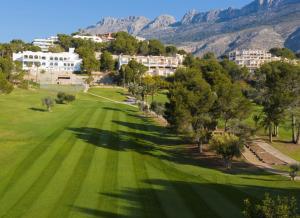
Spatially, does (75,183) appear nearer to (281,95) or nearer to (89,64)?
(281,95)

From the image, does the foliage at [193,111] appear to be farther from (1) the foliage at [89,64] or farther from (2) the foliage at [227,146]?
(1) the foliage at [89,64]

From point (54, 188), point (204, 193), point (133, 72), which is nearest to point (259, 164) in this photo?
point (204, 193)

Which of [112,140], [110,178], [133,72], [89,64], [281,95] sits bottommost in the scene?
[110,178]

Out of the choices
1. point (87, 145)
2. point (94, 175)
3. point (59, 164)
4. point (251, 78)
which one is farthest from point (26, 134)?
point (251, 78)

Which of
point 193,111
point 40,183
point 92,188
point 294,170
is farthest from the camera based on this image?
point 193,111

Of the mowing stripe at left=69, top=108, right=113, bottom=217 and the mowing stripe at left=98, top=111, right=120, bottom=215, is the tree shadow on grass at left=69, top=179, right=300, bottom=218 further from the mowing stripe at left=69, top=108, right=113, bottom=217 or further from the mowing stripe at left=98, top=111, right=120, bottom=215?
the mowing stripe at left=69, top=108, right=113, bottom=217

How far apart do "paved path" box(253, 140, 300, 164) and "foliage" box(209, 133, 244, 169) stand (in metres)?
8.56

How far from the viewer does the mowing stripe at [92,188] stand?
98.8 feet

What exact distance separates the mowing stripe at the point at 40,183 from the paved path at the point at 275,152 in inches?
999

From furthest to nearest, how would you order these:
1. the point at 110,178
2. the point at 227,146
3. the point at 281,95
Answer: the point at 281,95 → the point at 227,146 → the point at 110,178

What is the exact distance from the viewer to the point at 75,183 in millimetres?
36625

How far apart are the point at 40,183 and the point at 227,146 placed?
19473 millimetres

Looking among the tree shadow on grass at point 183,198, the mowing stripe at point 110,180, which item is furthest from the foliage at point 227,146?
the mowing stripe at point 110,180

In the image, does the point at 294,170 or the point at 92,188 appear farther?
the point at 294,170
